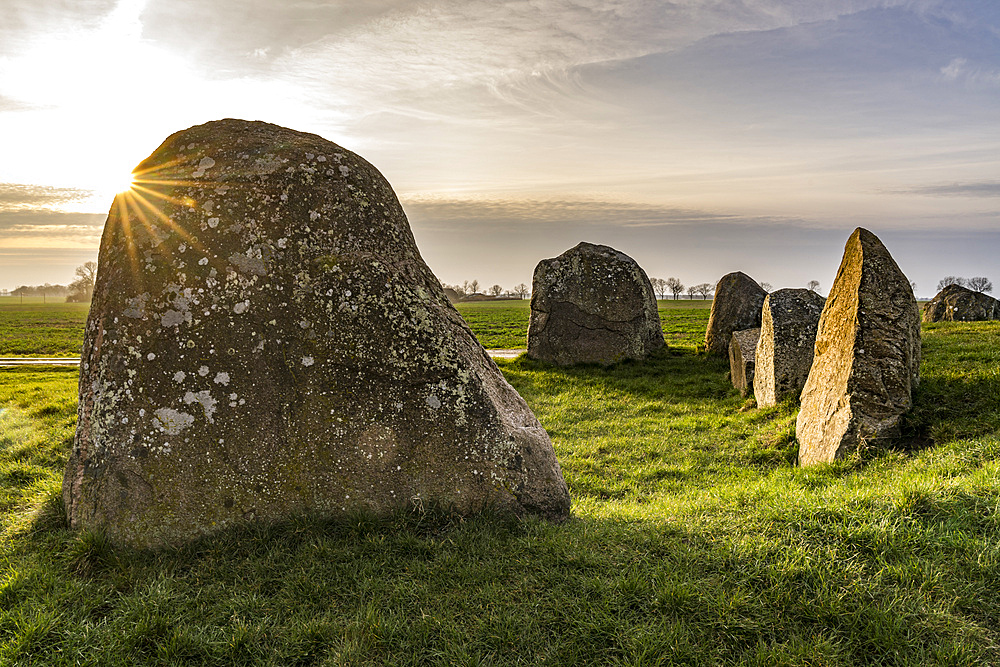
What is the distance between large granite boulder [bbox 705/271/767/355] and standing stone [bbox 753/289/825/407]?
565cm

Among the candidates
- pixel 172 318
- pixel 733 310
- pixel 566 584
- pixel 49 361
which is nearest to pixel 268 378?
pixel 172 318

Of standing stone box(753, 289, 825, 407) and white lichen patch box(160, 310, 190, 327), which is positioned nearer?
white lichen patch box(160, 310, 190, 327)

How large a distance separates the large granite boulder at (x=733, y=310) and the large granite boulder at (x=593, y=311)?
5.92ft

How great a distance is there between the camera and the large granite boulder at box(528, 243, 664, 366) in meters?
18.7

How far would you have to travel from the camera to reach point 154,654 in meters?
4.29

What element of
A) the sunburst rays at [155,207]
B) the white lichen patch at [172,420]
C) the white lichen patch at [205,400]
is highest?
the sunburst rays at [155,207]

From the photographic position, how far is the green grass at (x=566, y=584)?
13.8ft

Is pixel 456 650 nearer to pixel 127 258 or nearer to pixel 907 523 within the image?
pixel 907 523

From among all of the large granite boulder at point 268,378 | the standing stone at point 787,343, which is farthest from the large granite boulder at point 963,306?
the large granite boulder at point 268,378

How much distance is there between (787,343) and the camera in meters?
12.1

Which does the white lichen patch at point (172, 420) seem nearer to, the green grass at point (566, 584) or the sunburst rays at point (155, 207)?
→ the green grass at point (566, 584)

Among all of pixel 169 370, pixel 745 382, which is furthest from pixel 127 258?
pixel 745 382

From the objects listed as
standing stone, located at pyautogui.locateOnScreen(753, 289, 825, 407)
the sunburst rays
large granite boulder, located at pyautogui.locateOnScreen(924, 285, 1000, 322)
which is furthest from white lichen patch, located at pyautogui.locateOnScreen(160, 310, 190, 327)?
large granite boulder, located at pyautogui.locateOnScreen(924, 285, 1000, 322)

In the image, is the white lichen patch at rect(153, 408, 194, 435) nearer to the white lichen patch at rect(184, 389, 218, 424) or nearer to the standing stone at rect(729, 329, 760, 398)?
the white lichen patch at rect(184, 389, 218, 424)
